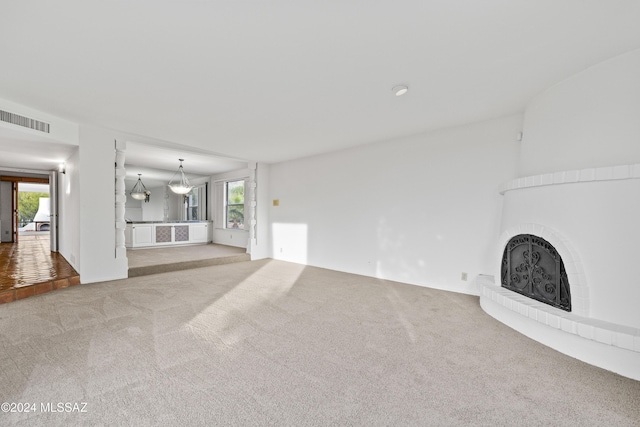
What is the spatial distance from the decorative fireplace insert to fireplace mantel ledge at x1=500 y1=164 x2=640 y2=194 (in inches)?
21.3

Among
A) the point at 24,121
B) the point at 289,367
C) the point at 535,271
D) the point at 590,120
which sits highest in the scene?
the point at 24,121

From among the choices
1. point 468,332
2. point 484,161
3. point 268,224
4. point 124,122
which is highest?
point 124,122

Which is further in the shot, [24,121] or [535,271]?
[24,121]

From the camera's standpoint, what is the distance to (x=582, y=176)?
2236 millimetres

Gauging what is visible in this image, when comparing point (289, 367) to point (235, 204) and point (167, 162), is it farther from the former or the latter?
point (235, 204)

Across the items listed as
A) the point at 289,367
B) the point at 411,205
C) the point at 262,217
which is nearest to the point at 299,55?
the point at 289,367

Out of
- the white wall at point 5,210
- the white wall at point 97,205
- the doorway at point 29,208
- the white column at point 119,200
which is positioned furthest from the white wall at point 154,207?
the white wall at point 97,205

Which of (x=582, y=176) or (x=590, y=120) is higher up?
(x=590, y=120)

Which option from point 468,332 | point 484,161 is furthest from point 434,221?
point 468,332

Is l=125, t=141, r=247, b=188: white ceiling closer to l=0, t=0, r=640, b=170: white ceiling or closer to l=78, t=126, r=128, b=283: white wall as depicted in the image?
l=78, t=126, r=128, b=283: white wall

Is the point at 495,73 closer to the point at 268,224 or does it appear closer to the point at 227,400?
the point at 227,400

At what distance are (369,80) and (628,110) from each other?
2.07m

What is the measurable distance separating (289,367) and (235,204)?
21.7 ft

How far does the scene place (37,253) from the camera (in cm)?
589
